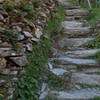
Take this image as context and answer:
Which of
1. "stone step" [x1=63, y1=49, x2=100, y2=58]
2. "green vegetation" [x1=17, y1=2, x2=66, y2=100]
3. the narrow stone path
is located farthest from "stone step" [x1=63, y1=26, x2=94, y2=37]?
"green vegetation" [x1=17, y1=2, x2=66, y2=100]

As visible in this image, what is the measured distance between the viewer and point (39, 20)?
3791 mm

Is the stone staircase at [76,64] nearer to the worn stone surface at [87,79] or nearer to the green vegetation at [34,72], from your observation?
the worn stone surface at [87,79]

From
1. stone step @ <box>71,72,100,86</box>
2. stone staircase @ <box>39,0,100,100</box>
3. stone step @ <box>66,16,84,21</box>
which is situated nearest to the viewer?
stone staircase @ <box>39,0,100,100</box>

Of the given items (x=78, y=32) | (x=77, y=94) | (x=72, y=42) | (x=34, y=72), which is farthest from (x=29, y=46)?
(x=78, y=32)

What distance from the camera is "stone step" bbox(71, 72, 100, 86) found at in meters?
2.87

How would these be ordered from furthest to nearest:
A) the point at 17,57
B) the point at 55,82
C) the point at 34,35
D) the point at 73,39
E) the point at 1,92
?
1. the point at 73,39
2. the point at 34,35
3. the point at 55,82
4. the point at 17,57
5. the point at 1,92

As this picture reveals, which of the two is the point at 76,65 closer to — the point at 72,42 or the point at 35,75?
the point at 35,75

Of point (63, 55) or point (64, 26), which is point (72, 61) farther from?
point (64, 26)

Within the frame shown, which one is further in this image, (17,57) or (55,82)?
(55,82)

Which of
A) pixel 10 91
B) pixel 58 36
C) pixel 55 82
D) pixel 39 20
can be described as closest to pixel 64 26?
pixel 58 36

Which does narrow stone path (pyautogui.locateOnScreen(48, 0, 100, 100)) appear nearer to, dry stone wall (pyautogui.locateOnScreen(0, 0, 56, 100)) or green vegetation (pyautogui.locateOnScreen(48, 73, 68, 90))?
green vegetation (pyautogui.locateOnScreen(48, 73, 68, 90))

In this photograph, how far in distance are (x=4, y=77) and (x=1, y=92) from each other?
0.76 feet

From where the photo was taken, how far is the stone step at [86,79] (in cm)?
287

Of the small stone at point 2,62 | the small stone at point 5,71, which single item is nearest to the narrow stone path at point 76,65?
the small stone at point 5,71
